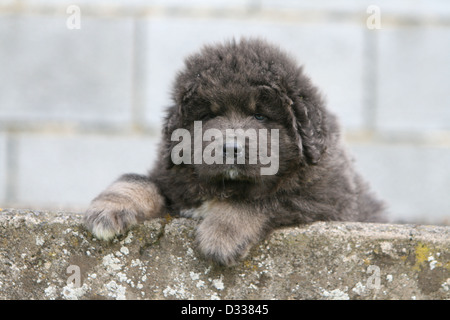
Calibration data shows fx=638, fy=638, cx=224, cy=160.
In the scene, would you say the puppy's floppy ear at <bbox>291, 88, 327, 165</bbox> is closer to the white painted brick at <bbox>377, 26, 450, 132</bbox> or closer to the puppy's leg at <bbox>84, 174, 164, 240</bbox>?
the puppy's leg at <bbox>84, 174, 164, 240</bbox>

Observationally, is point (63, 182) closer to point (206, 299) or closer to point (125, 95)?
point (125, 95)

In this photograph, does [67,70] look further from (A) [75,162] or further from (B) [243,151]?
(B) [243,151]

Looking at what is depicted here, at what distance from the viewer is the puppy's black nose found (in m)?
4.05

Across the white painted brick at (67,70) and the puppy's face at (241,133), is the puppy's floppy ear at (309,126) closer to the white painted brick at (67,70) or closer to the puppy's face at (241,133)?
the puppy's face at (241,133)

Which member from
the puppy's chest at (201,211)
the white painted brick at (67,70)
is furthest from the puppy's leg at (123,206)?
the white painted brick at (67,70)

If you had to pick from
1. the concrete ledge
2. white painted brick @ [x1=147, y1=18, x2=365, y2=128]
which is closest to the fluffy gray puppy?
the concrete ledge

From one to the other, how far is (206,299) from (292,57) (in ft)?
6.49

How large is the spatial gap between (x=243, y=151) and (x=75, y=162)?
4475 mm

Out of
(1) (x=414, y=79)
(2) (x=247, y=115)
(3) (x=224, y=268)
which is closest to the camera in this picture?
(3) (x=224, y=268)

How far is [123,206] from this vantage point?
4219 millimetres

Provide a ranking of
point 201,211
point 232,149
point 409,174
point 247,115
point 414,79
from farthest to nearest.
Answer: point 409,174 < point 414,79 < point 201,211 < point 247,115 < point 232,149

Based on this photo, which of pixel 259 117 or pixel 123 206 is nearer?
pixel 123 206

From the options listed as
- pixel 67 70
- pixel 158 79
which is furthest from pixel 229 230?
pixel 67 70

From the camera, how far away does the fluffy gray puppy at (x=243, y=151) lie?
419 centimetres
